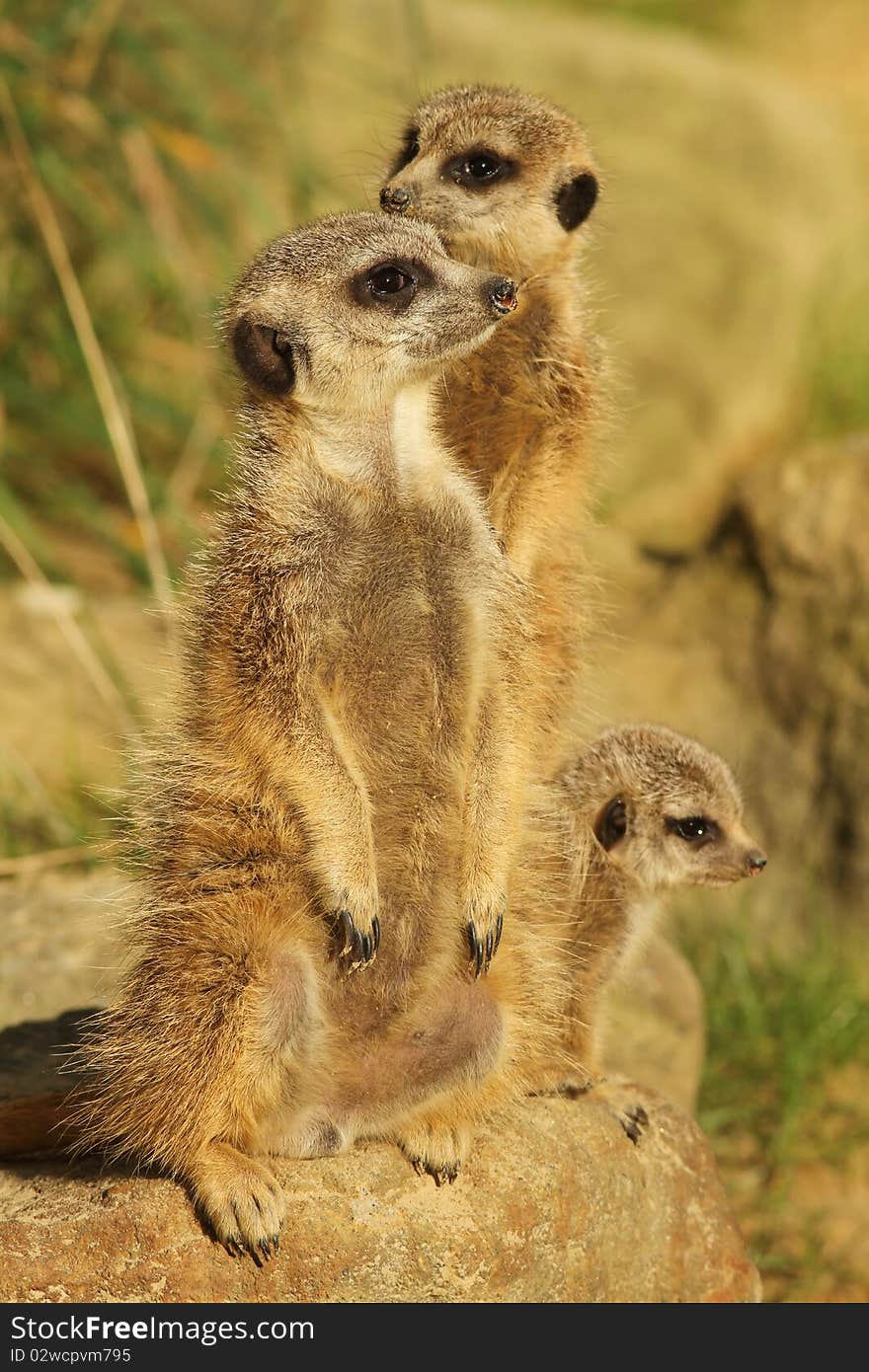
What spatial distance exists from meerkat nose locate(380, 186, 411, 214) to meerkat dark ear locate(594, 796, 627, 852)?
3.62 ft

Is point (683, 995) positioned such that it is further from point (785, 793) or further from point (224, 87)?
point (224, 87)

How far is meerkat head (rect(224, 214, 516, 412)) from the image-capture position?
2.25m

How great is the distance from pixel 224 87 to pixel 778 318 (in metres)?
2.71

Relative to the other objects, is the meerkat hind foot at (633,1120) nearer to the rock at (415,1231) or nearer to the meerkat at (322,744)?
the rock at (415,1231)

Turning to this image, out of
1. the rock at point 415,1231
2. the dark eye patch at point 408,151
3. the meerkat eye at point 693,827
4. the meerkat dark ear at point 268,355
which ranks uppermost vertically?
the dark eye patch at point 408,151

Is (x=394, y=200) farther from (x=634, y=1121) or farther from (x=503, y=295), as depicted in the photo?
(x=634, y=1121)

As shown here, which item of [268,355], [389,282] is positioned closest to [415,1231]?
[268,355]

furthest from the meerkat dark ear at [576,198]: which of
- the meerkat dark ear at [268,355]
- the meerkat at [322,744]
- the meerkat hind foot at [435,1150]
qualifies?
the meerkat hind foot at [435,1150]

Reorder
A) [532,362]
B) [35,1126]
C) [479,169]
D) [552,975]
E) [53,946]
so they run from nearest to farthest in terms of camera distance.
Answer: [552,975] < [35,1126] < [532,362] < [479,169] < [53,946]

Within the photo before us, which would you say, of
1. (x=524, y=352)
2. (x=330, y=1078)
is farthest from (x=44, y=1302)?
(x=524, y=352)

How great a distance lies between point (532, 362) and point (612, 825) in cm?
83

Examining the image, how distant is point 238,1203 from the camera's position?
6.89 feet

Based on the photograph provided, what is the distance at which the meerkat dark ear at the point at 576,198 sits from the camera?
9.20 ft

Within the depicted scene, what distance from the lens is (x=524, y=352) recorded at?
8.73ft
